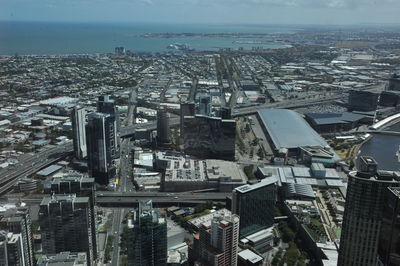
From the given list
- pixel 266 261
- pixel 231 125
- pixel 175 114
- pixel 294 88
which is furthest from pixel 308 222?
pixel 294 88

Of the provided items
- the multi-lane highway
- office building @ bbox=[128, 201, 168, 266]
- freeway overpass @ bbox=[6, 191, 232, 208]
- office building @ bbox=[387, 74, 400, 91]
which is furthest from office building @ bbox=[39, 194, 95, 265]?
office building @ bbox=[387, 74, 400, 91]

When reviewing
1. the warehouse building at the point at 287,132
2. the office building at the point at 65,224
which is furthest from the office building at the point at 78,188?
the warehouse building at the point at 287,132

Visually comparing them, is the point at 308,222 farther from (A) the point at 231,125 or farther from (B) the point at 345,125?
(B) the point at 345,125

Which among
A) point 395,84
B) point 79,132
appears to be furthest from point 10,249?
point 395,84

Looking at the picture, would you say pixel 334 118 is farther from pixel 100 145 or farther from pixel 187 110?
pixel 100 145

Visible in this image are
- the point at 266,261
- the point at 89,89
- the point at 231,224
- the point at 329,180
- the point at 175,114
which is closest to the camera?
the point at 231,224

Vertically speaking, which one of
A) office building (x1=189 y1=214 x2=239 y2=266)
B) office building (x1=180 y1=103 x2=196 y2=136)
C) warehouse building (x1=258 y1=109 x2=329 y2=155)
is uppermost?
office building (x1=180 y1=103 x2=196 y2=136)

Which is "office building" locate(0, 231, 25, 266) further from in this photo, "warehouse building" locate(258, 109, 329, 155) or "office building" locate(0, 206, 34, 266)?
"warehouse building" locate(258, 109, 329, 155)
